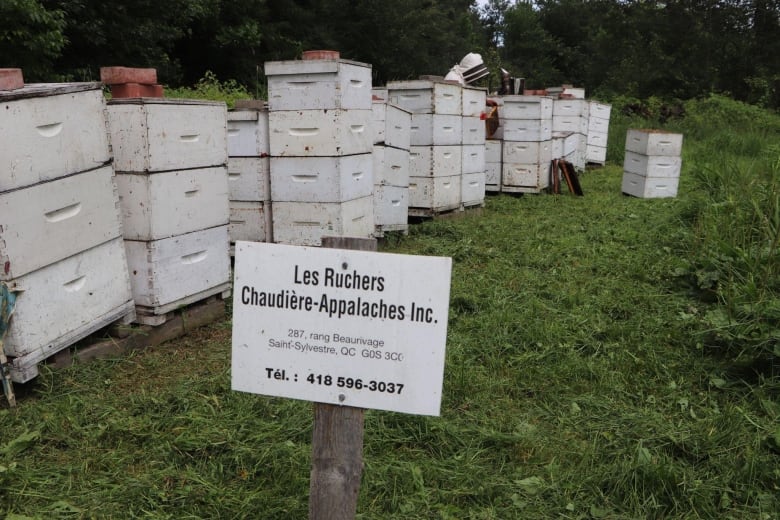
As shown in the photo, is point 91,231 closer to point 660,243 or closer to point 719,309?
point 719,309

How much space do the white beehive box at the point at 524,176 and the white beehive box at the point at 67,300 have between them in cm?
801

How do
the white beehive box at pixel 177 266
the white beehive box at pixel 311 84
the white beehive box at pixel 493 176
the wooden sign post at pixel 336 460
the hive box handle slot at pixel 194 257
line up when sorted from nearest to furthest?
the wooden sign post at pixel 336 460
the white beehive box at pixel 177 266
the hive box handle slot at pixel 194 257
the white beehive box at pixel 311 84
the white beehive box at pixel 493 176

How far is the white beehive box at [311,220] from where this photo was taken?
582 cm

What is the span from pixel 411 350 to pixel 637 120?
21.8 metres

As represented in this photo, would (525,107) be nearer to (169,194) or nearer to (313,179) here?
(313,179)

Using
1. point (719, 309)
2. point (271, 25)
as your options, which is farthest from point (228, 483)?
point (271, 25)

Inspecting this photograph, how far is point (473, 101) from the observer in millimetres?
8992

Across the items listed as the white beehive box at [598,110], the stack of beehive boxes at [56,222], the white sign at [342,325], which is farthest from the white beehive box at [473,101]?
the white sign at [342,325]

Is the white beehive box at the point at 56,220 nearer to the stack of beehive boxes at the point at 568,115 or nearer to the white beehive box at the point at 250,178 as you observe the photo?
the white beehive box at the point at 250,178

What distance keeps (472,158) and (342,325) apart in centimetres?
764

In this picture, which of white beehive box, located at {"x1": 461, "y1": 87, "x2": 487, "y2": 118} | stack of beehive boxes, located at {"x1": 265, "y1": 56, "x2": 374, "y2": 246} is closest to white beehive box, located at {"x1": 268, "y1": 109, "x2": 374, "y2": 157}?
stack of beehive boxes, located at {"x1": 265, "y1": 56, "x2": 374, "y2": 246}

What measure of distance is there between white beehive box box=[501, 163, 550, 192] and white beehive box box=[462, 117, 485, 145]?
5.75 ft

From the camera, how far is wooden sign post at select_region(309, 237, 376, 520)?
2.01 meters

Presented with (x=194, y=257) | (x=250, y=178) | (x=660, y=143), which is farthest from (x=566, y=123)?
(x=194, y=257)
